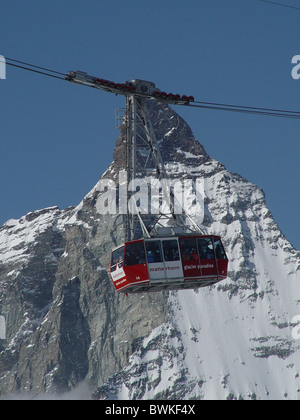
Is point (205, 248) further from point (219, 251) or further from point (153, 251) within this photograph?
point (153, 251)

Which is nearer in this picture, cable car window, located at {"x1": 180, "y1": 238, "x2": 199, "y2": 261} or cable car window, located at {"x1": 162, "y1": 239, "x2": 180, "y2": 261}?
cable car window, located at {"x1": 162, "y1": 239, "x2": 180, "y2": 261}

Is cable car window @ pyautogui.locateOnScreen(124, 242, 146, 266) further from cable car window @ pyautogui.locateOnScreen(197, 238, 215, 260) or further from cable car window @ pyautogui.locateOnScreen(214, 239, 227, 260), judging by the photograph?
cable car window @ pyautogui.locateOnScreen(214, 239, 227, 260)

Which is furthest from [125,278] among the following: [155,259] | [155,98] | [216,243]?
[155,98]

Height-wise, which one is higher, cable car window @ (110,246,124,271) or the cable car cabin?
cable car window @ (110,246,124,271)

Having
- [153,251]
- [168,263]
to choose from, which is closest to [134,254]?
[153,251]

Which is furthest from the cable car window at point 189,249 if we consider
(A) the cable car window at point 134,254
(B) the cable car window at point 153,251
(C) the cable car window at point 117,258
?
(C) the cable car window at point 117,258

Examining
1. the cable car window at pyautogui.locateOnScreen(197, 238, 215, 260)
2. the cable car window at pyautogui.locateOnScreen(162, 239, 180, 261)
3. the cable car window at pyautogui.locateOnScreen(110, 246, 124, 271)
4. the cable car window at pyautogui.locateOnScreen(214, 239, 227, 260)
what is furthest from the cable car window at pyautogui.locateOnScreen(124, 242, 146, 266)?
the cable car window at pyautogui.locateOnScreen(214, 239, 227, 260)

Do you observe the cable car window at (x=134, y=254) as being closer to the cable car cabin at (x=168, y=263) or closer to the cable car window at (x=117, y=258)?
the cable car cabin at (x=168, y=263)
